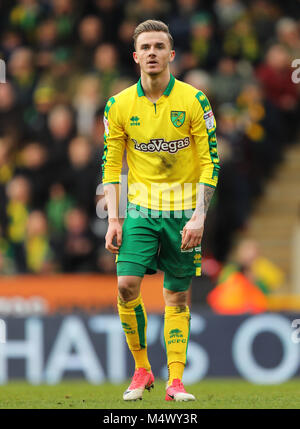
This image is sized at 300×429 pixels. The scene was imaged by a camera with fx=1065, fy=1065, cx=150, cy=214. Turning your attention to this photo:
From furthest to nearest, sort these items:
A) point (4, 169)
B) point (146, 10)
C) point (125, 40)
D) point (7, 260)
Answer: point (146, 10), point (125, 40), point (4, 169), point (7, 260)

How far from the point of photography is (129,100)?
7.11 meters

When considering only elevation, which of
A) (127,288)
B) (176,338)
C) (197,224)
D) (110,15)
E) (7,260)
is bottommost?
(7,260)

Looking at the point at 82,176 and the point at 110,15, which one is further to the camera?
the point at 110,15

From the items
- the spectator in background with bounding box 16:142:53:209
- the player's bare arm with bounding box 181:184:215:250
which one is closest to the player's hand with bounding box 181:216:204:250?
the player's bare arm with bounding box 181:184:215:250

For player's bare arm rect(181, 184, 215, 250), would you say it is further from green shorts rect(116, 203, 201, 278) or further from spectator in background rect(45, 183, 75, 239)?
spectator in background rect(45, 183, 75, 239)

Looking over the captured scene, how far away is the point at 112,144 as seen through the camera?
718cm

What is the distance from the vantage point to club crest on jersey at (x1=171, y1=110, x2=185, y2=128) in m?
7.05

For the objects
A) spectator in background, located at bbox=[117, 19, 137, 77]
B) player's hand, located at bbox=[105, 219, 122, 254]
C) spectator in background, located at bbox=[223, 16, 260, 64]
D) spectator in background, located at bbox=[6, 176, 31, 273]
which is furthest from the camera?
spectator in background, located at bbox=[117, 19, 137, 77]

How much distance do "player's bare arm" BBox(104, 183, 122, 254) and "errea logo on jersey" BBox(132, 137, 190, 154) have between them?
331 millimetres

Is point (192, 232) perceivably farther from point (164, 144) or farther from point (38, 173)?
point (38, 173)

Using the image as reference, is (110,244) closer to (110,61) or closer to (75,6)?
(110,61)

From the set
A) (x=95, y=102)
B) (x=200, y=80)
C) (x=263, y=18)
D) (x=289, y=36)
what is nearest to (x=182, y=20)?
(x=263, y=18)

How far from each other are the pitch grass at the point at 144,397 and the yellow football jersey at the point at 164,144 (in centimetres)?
133

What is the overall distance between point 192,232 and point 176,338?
76 centimetres
